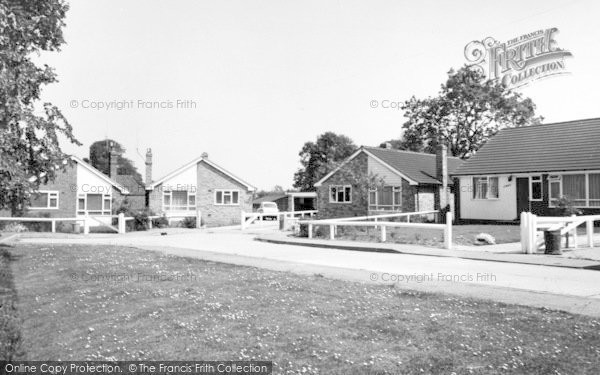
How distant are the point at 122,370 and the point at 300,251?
14076 mm

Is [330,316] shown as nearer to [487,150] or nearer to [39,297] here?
[39,297]

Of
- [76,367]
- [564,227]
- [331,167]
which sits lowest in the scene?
[76,367]

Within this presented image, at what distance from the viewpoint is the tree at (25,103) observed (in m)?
13.7

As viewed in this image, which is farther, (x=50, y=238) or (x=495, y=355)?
(x=50, y=238)

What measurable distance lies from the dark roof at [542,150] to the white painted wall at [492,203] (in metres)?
0.77

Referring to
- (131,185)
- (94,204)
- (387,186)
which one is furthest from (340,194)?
(131,185)

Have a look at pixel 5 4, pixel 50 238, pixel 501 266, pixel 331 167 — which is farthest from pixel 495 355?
pixel 331 167

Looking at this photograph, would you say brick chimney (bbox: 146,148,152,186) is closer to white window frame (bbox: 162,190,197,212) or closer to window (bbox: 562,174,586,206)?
white window frame (bbox: 162,190,197,212)

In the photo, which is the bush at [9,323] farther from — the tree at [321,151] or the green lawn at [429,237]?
the tree at [321,151]

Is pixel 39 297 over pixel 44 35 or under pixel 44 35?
under

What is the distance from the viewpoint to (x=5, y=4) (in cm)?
1332

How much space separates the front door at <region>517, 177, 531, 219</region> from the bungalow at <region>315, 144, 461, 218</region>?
24.3 ft

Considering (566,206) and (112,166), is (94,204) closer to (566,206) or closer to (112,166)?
(112,166)

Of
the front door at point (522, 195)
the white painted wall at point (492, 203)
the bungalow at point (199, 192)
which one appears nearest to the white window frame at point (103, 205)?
the bungalow at point (199, 192)
